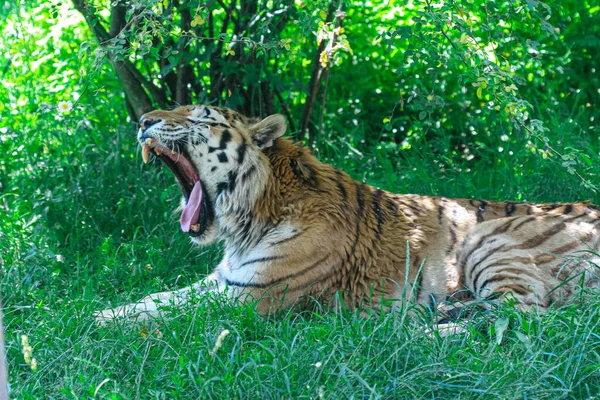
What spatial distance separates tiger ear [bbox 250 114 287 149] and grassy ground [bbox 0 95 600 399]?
1.01m

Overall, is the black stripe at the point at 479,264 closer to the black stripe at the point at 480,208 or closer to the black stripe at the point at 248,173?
the black stripe at the point at 480,208

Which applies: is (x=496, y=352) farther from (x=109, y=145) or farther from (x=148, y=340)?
(x=109, y=145)

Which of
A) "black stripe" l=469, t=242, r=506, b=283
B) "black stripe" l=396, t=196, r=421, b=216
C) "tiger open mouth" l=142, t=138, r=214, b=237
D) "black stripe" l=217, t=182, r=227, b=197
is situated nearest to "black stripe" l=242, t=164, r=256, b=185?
"black stripe" l=217, t=182, r=227, b=197

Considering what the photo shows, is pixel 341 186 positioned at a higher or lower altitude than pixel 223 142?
lower

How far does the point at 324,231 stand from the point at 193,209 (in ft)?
2.52

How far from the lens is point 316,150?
21.5 feet

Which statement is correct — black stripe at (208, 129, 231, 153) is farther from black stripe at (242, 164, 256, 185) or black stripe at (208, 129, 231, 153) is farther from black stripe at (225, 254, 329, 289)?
black stripe at (225, 254, 329, 289)

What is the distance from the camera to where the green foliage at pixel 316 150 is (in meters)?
3.38

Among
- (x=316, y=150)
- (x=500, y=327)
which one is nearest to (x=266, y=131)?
(x=500, y=327)

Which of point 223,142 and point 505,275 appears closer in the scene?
point 505,275

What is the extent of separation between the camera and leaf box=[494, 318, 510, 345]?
11.9 ft

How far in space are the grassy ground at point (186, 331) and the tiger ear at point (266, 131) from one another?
101 centimetres

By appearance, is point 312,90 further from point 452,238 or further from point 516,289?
point 516,289

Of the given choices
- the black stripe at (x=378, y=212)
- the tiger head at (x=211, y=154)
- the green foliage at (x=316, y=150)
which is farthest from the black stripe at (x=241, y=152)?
the black stripe at (x=378, y=212)
